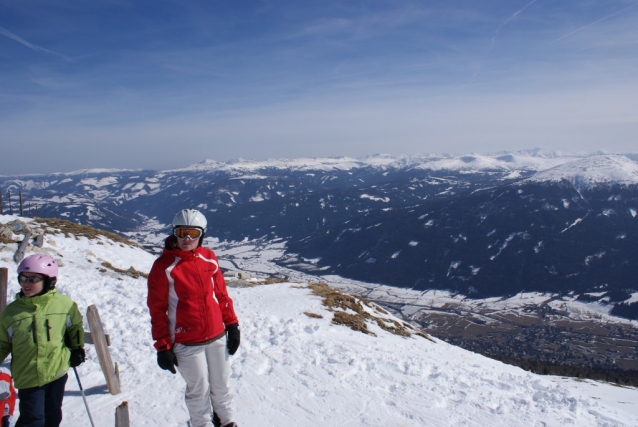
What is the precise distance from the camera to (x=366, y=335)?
60.4 ft

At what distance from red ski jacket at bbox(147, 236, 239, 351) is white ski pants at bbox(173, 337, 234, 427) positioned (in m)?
0.22

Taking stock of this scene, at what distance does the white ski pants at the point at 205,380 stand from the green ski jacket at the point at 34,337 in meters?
2.11

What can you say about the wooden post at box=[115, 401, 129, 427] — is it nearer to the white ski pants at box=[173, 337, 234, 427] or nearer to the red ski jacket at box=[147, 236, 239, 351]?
the white ski pants at box=[173, 337, 234, 427]

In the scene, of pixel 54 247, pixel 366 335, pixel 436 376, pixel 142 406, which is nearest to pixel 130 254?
pixel 54 247

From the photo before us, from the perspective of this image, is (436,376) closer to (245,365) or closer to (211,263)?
(245,365)

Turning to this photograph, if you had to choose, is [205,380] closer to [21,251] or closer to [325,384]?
[325,384]

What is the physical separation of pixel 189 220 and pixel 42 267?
2.46 metres

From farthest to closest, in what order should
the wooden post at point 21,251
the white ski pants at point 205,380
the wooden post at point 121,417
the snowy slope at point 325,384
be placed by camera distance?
1. the wooden post at point 21,251
2. the snowy slope at point 325,384
3. the white ski pants at point 205,380
4. the wooden post at point 121,417

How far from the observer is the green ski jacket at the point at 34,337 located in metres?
6.53

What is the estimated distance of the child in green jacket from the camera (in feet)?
21.3

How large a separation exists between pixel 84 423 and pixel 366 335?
12357 mm

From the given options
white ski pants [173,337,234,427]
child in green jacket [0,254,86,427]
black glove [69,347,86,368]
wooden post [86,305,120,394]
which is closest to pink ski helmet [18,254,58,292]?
child in green jacket [0,254,86,427]

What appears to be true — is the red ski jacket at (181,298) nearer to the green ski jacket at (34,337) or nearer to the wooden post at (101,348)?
the green ski jacket at (34,337)

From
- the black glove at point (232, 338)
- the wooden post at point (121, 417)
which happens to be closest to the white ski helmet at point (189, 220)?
the black glove at point (232, 338)
